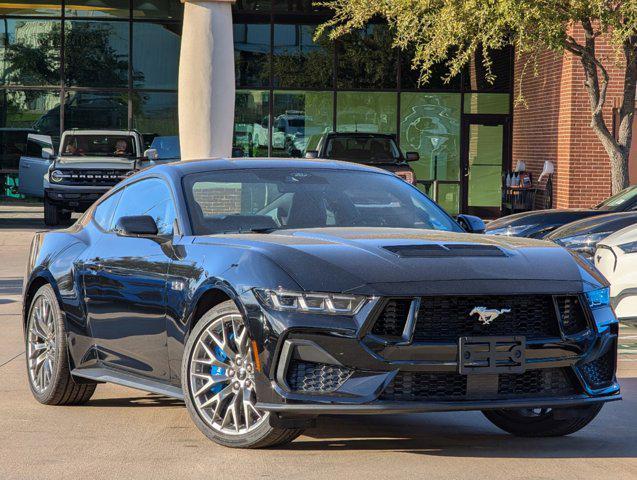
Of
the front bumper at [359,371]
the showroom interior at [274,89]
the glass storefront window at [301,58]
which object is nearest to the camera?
the front bumper at [359,371]

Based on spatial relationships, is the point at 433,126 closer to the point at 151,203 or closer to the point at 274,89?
the point at 274,89

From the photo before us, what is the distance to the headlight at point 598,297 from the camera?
6613mm

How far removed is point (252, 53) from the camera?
34.1m

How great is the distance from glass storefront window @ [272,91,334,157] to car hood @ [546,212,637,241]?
20552mm

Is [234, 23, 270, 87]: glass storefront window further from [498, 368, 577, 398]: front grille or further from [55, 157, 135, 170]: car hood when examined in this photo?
[498, 368, 577, 398]: front grille

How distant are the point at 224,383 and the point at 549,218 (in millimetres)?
9447

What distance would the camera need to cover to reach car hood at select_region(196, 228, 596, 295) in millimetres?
6195

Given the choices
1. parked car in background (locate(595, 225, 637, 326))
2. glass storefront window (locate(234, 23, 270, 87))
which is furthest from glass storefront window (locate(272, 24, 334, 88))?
parked car in background (locate(595, 225, 637, 326))

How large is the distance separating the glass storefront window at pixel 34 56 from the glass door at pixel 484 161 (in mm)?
10583

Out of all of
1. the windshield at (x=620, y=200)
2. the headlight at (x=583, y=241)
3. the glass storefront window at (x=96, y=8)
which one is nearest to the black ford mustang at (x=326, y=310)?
the headlight at (x=583, y=241)

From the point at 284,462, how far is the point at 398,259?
1.09 metres

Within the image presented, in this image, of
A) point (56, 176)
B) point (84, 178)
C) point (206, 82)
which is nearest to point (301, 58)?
point (84, 178)

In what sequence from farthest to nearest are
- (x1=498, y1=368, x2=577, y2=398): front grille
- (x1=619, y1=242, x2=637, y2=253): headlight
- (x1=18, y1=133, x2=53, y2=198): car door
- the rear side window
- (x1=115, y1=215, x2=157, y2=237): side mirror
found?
1. (x1=18, y1=133, x2=53, y2=198): car door
2. (x1=619, y1=242, x2=637, y2=253): headlight
3. the rear side window
4. (x1=115, y1=215, x2=157, y2=237): side mirror
5. (x1=498, y1=368, x2=577, y2=398): front grille

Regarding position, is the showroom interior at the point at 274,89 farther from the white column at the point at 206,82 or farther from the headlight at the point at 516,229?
the headlight at the point at 516,229
